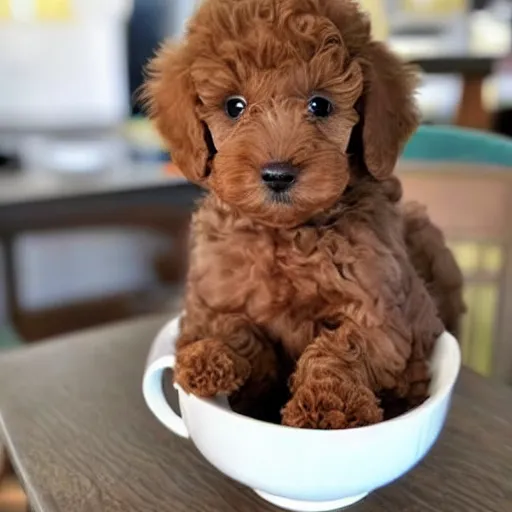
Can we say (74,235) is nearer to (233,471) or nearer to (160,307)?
(160,307)

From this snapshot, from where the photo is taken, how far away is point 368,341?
28.9 inches

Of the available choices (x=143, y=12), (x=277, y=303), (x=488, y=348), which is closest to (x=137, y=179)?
(x=143, y=12)

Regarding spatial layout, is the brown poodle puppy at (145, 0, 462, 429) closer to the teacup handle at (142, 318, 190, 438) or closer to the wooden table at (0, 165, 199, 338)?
the teacup handle at (142, 318, 190, 438)

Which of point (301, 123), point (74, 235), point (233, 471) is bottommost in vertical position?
point (74, 235)

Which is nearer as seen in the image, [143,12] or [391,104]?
[391,104]

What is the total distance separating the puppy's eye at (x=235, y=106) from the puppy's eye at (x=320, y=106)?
6 centimetres

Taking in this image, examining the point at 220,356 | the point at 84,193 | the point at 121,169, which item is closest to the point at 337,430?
the point at 220,356

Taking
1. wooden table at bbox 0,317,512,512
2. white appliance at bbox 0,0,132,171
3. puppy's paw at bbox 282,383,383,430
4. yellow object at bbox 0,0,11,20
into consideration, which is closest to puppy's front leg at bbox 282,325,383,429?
puppy's paw at bbox 282,383,383,430

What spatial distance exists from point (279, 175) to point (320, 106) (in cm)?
9

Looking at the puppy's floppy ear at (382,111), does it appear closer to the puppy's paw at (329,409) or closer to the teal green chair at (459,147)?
the puppy's paw at (329,409)

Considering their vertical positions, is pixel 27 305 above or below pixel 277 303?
below

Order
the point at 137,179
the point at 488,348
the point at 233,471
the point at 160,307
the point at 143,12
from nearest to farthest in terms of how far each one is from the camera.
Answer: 1. the point at 233,471
2. the point at 488,348
3. the point at 137,179
4. the point at 143,12
5. the point at 160,307

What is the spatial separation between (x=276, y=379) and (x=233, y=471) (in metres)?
0.13

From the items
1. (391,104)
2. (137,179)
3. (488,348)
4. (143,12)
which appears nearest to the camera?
(391,104)
